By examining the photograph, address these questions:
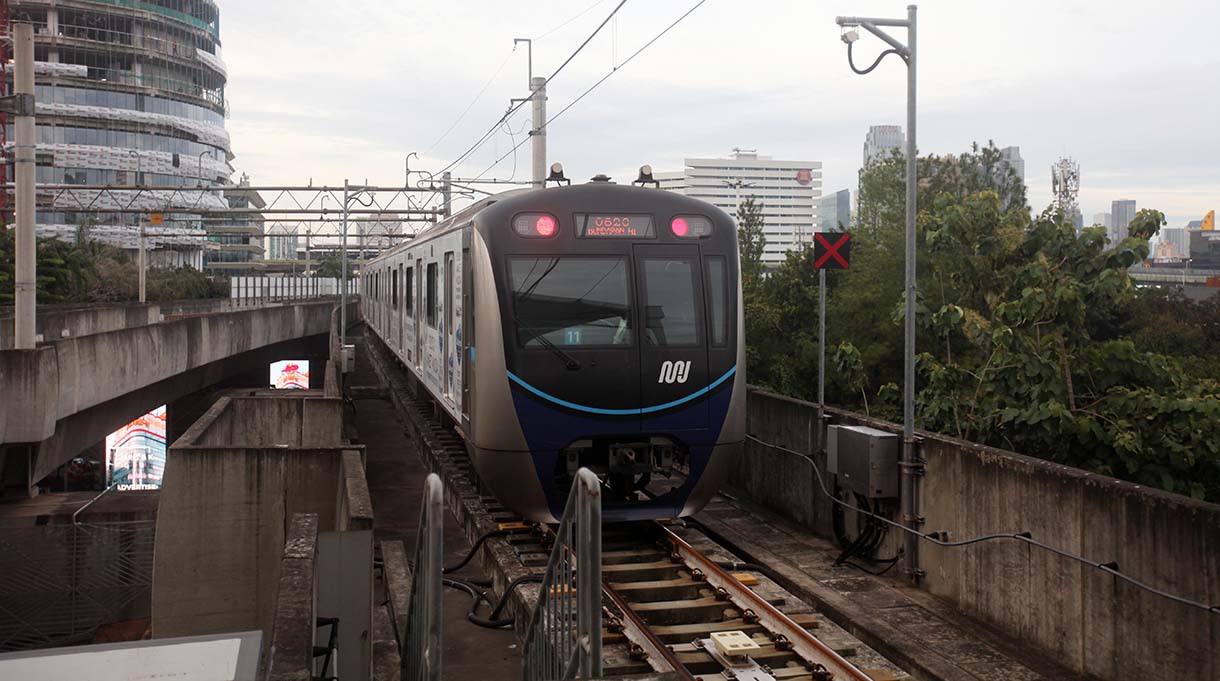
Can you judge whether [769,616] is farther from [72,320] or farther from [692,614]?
[72,320]

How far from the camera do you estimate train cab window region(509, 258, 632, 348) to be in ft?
31.3

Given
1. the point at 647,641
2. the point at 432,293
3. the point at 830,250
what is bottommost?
the point at 647,641

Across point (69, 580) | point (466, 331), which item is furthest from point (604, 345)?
point (69, 580)

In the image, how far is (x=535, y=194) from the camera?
9852mm

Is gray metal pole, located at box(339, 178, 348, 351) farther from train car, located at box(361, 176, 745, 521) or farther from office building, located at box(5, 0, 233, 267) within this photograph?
office building, located at box(5, 0, 233, 267)

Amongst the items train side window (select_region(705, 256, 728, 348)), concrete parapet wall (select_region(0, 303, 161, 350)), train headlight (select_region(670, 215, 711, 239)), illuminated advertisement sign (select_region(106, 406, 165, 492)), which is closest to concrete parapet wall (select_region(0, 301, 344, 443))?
concrete parapet wall (select_region(0, 303, 161, 350))

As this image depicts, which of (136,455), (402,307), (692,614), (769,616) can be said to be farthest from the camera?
(136,455)

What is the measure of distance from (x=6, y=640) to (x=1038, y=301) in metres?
16.1

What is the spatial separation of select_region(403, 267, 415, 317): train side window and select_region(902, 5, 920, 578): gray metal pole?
339 inches

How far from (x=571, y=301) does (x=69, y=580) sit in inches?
597

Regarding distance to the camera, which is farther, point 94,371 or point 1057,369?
point 94,371

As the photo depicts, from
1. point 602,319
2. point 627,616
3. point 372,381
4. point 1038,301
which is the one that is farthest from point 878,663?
point 372,381

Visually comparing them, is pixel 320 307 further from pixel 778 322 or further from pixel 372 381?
pixel 778 322

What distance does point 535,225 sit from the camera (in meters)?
9.73
